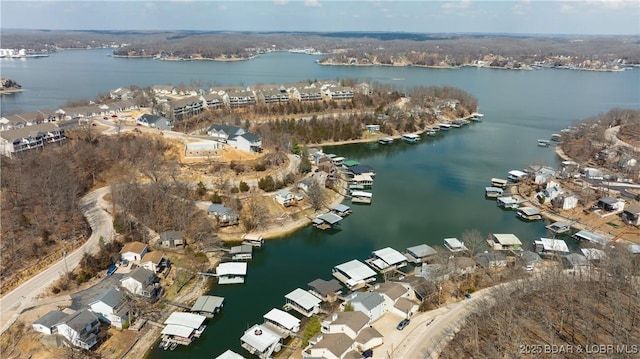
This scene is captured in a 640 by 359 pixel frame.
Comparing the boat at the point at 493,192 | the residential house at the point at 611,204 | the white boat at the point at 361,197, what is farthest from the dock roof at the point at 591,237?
the white boat at the point at 361,197

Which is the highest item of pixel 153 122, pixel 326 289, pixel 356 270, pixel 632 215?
pixel 153 122

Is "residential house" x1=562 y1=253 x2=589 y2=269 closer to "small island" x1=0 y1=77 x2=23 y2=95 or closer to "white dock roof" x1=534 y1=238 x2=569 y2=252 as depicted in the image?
"white dock roof" x1=534 y1=238 x2=569 y2=252

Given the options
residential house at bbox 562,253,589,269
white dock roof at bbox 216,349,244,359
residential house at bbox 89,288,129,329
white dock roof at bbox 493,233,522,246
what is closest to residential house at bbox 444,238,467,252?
white dock roof at bbox 493,233,522,246

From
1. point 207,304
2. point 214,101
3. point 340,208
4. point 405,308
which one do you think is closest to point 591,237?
point 405,308

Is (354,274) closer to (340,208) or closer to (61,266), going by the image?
Result: (340,208)

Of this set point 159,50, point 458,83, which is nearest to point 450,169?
point 458,83

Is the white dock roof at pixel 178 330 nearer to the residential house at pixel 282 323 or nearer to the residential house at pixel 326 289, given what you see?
the residential house at pixel 282 323

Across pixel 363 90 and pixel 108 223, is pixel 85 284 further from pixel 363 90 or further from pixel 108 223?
pixel 363 90
